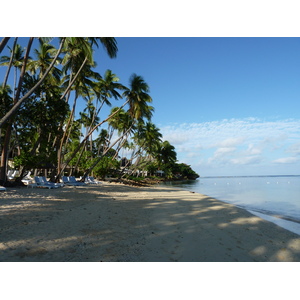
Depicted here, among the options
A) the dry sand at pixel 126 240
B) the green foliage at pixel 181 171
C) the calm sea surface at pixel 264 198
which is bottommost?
the dry sand at pixel 126 240

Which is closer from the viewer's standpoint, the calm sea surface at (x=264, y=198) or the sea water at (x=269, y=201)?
the sea water at (x=269, y=201)

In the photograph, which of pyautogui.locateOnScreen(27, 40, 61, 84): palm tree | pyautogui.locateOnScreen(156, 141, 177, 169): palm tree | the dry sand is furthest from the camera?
pyautogui.locateOnScreen(156, 141, 177, 169): palm tree

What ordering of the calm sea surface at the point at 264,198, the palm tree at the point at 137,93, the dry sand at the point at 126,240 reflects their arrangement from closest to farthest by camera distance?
the dry sand at the point at 126,240, the calm sea surface at the point at 264,198, the palm tree at the point at 137,93

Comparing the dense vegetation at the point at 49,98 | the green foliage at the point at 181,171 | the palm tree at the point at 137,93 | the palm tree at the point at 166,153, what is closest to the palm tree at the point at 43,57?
the dense vegetation at the point at 49,98

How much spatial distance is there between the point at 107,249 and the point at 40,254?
3.61 ft

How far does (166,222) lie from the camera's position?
6.44 meters

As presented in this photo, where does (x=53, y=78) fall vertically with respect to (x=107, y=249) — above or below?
above

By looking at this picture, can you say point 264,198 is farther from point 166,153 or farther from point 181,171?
point 181,171

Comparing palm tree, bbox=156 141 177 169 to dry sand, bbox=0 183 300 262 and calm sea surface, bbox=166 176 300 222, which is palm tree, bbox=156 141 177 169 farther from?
dry sand, bbox=0 183 300 262

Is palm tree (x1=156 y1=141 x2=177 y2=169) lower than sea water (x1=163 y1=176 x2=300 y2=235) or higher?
higher

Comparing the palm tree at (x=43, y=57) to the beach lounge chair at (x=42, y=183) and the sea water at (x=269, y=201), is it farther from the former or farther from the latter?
the sea water at (x=269, y=201)

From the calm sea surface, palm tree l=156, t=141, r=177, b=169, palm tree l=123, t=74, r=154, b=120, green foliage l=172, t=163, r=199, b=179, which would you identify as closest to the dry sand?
the calm sea surface
